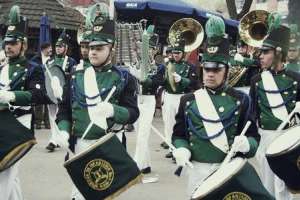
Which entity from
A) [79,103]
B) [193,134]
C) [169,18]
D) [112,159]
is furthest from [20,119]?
[169,18]

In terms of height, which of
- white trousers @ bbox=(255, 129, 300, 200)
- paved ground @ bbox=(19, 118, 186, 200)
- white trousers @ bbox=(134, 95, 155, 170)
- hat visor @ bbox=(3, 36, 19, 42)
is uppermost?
hat visor @ bbox=(3, 36, 19, 42)

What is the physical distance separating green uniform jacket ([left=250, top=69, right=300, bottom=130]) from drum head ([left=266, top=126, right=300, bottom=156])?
1.05 metres

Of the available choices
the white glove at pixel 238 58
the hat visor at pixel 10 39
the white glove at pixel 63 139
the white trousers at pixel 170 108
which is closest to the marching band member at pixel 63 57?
the white trousers at pixel 170 108

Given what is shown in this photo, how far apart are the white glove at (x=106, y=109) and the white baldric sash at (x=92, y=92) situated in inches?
5.8

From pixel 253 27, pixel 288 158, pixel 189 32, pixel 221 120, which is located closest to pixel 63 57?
pixel 189 32

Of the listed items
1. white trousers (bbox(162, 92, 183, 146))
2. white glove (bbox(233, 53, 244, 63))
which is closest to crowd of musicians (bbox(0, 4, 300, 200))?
white trousers (bbox(162, 92, 183, 146))

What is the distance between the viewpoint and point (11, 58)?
612 centimetres

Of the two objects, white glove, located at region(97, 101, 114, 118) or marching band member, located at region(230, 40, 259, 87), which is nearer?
white glove, located at region(97, 101, 114, 118)

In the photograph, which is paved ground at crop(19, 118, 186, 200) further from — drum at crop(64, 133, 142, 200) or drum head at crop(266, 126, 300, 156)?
drum at crop(64, 133, 142, 200)

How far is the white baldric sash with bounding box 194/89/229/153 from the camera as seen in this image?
4988 mm

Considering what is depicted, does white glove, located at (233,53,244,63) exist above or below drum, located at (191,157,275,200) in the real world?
below

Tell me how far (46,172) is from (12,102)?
3265 mm

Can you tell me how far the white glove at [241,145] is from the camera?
4.72 metres

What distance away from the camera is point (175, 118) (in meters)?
5.44
